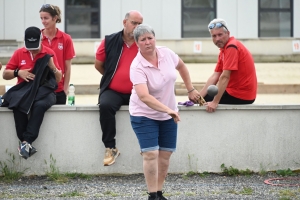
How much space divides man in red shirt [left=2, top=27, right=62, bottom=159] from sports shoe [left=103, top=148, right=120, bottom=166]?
2.57ft

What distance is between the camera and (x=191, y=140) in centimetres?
829

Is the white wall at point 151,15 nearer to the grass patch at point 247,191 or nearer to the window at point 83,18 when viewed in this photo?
the window at point 83,18

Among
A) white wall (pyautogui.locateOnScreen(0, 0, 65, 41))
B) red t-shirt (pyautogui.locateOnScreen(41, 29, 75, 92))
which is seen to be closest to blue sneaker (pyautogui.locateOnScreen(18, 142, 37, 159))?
red t-shirt (pyautogui.locateOnScreen(41, 29, 75, 92))

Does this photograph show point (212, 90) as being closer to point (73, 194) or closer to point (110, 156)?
point (110, 156)

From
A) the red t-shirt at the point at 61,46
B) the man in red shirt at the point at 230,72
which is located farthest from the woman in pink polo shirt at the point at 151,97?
the red t-shirt at the point at 61,46

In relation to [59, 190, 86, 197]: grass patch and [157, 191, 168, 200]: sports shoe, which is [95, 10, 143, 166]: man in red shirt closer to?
[59, 190, 86, 197]: grass patch

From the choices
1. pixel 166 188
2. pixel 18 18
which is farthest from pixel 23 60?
pixel 18 18

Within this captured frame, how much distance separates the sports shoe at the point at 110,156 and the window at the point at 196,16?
1656 centimetres

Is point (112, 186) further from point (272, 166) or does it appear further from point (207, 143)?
point (272, 166)

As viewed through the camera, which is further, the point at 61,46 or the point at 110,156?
the point at 61,46

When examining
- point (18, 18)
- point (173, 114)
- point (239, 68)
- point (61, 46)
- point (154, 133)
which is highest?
point (18, 18)

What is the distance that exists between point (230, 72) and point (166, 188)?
1517mm

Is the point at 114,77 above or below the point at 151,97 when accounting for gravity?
above

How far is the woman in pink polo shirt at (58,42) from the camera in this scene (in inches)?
344
